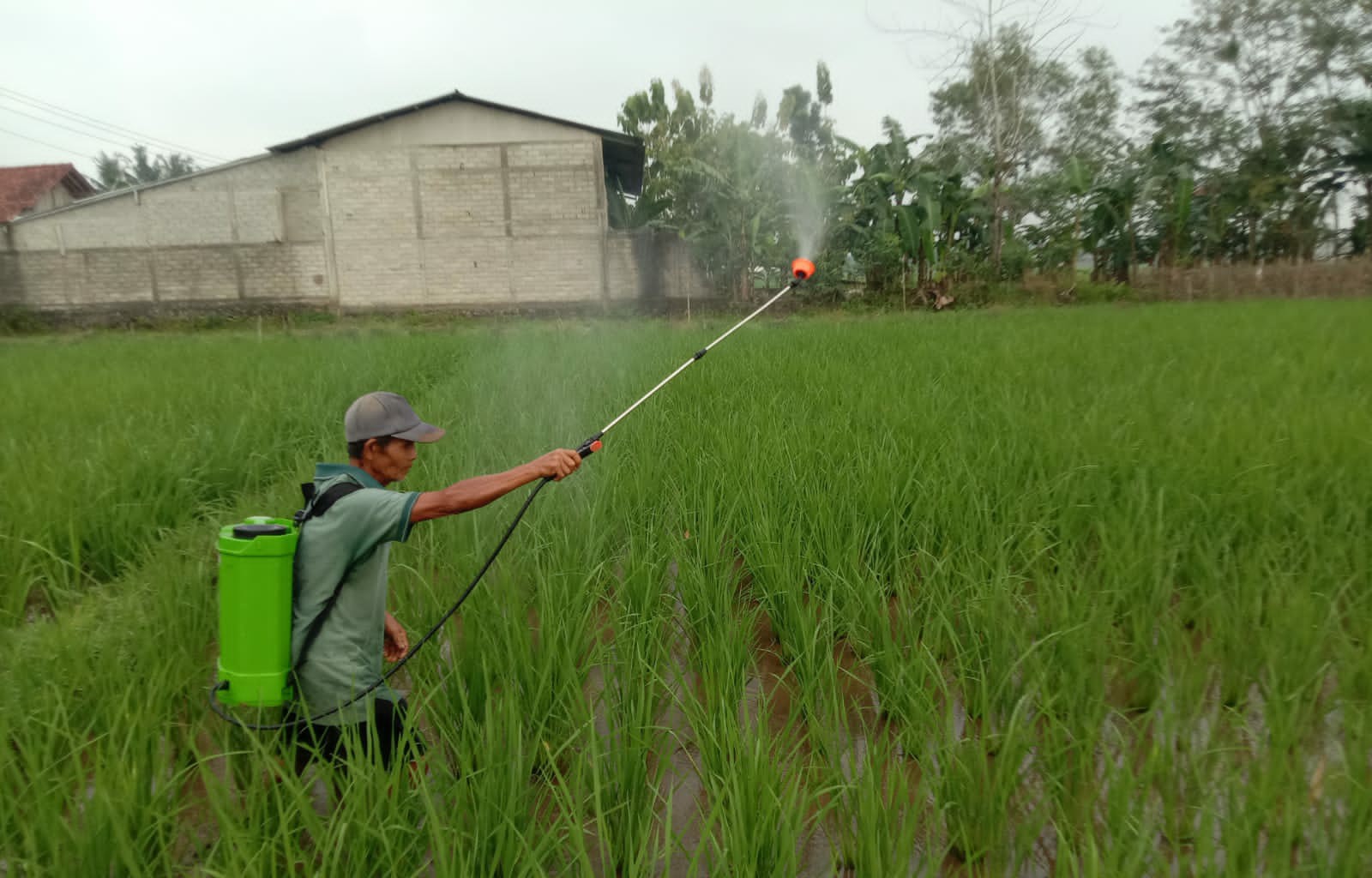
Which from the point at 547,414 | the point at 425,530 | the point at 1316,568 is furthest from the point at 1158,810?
the point at 547,414

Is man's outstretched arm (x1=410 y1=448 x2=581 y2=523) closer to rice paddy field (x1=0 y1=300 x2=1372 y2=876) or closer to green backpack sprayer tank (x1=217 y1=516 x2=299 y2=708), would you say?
green backpack sprayer tank (x1=217 y1=516 x2=299 y2=708)

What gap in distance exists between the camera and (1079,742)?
126cm

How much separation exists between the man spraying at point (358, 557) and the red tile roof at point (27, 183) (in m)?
26.1

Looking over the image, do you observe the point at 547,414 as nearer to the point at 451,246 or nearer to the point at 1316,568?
the point at 1316,568

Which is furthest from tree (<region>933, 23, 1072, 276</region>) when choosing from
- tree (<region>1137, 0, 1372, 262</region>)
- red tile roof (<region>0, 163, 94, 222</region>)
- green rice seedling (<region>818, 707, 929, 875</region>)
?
red tile roof (<region>0, 163, 94, 222</region>)

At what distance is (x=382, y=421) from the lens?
1.36 meters

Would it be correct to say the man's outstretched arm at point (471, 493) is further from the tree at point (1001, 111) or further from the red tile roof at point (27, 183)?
the red tile roof at point (27, 183)

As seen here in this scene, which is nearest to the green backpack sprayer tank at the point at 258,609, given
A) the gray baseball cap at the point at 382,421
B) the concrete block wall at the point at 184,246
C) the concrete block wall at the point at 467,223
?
the gray baseball cap at the point at 382,421

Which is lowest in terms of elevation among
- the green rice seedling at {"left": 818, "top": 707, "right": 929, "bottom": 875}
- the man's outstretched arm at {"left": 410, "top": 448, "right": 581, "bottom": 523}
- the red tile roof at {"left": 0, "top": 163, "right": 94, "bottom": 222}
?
the green rice seedling at {"left": 818, "top": 707, "right": 929, "bottom": 875}

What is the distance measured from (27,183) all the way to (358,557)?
27780 millimetres

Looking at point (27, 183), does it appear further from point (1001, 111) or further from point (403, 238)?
point (1001, 111)

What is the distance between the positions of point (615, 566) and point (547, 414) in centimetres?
193

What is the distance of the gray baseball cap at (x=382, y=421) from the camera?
1.35 m

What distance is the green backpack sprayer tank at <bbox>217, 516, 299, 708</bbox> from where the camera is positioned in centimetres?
121
